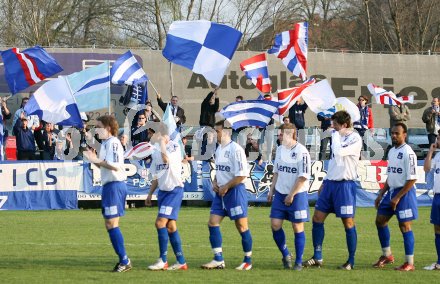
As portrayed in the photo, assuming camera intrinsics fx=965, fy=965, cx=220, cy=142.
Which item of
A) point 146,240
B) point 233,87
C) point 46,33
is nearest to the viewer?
point 146,240

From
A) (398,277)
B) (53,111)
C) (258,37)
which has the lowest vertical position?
(398,277)

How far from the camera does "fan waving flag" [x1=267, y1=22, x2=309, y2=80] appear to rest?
88.7 feet

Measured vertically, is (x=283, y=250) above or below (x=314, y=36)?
below

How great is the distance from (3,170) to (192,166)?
5.04 m

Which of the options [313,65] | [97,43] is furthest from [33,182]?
[97,43]

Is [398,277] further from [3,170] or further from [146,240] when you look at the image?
[3,170]

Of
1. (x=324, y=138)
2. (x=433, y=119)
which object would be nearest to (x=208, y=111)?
(x=324, y=138)

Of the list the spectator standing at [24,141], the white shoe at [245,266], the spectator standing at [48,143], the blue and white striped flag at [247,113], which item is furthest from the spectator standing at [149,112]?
the white shoe at [245,266]

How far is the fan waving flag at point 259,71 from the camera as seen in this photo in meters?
24.8

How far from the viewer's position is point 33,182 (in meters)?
25.3

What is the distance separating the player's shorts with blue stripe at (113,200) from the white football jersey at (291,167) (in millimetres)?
2361

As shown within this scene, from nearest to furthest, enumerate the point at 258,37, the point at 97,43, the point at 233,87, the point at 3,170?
the point at 3,170 < the point at 233,87 < the point at 97,43 < the point at 258,37

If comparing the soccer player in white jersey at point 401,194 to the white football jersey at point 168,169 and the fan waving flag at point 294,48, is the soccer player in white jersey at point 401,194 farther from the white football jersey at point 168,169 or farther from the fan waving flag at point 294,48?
the fan waving flag at point 294,48

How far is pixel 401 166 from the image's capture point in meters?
14.5
